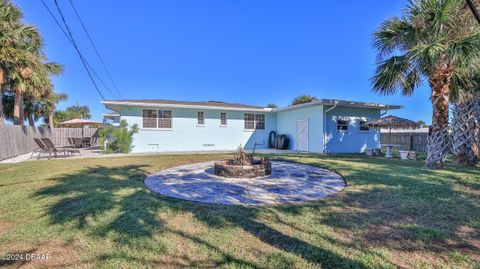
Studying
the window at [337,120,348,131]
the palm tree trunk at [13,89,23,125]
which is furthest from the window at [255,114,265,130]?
the palm tree trunk at [13,89,23,125]

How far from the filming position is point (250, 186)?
571cm

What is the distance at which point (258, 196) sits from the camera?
4.87m

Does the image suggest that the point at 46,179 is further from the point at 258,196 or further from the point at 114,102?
the point at 114,102

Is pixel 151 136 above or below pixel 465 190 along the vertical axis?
above

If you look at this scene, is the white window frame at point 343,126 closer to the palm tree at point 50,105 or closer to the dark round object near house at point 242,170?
the dark round object near house at point 242,170

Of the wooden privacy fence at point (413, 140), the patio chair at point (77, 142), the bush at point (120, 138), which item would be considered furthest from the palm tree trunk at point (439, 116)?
the patio chair at point (77, 142)

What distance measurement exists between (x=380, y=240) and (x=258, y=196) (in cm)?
237

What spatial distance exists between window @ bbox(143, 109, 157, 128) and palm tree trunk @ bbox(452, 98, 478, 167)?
14438mm

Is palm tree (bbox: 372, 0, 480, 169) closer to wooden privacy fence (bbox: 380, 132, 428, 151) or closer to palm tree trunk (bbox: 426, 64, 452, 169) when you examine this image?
palm tree trunk (bbox: 426, 64, 452, 169)

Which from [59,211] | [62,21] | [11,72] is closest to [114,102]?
[11,72]

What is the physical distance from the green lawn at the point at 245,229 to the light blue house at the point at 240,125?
8.83m

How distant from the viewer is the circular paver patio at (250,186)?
4.73m

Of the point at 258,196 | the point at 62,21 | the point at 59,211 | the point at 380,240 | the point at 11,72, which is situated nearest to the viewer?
the point at 380,240

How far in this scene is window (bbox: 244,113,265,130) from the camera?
55.4ft
